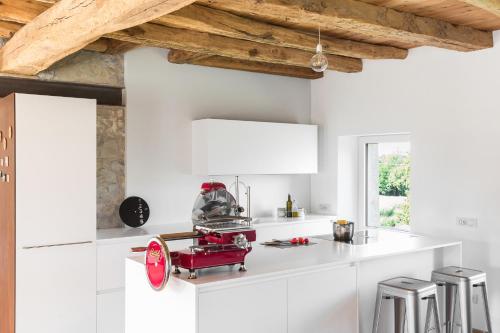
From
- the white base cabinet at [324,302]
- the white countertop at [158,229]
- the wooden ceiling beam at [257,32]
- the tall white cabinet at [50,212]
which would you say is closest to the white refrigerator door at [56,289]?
the tall white cabinet at [50,212]

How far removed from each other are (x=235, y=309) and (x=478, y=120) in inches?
123

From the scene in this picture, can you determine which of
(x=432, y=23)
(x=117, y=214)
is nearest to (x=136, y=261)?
(x=117, y=214)

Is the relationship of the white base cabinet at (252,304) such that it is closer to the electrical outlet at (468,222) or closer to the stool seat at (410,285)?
the stool seat at (410,285)

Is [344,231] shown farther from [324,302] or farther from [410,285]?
[324,302]

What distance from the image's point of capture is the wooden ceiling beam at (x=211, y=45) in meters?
4.07

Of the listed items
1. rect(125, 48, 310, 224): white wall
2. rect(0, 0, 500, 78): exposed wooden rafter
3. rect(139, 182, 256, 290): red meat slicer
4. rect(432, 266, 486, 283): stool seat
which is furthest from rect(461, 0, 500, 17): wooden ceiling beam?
rect(125, 48, 310, 224): white wall

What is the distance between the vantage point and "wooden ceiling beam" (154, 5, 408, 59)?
145 inches

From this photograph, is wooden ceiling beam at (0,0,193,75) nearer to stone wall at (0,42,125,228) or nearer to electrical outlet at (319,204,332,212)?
stone wall at (0,42,125,228)

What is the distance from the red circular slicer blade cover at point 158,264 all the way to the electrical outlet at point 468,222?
322cm

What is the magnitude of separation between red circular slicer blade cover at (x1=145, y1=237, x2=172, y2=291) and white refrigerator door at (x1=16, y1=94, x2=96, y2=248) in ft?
4.58

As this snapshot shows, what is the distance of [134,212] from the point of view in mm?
5121

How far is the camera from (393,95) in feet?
18.4

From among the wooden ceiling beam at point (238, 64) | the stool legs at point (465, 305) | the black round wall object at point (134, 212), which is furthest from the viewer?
the wooden ceiling beam at point (238, 64)

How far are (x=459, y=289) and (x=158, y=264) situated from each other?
2420mm
